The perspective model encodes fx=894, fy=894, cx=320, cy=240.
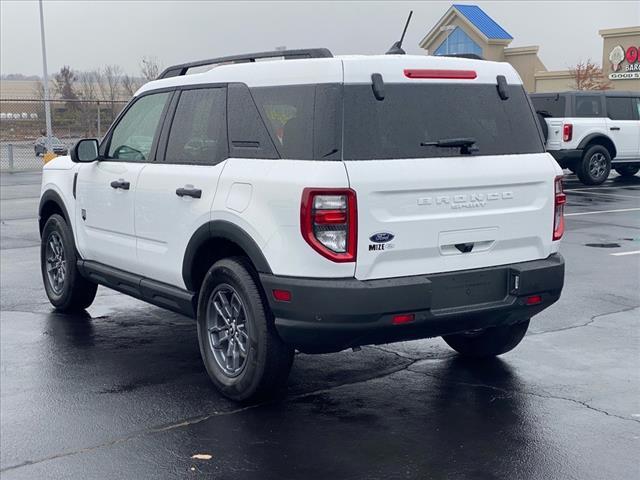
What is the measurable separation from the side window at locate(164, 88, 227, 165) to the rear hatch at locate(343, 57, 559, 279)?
111 centimetres

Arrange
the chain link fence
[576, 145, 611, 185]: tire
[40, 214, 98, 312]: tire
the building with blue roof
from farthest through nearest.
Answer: the building with blue roof → the chain link fence → [576, 145, 611, 185]: tire → [40, 214, 98, 312]: tire

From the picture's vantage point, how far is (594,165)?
2073cm

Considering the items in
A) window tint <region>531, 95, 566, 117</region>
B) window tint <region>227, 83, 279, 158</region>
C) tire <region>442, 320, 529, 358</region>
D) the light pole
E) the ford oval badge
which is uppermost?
the light pole

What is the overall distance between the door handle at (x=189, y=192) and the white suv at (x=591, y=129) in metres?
15.5

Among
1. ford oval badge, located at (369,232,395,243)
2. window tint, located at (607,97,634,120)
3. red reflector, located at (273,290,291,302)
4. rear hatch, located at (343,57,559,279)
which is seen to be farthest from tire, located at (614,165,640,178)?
red reflector, located at (273,290,291,302)

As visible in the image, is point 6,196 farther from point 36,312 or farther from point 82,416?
point 82,416

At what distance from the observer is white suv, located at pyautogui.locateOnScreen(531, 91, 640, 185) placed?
20109mm

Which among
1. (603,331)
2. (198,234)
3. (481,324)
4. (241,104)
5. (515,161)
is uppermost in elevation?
(241,104)

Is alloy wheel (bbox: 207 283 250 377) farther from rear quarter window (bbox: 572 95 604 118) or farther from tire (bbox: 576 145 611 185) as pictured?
rear quarter window (bbox: 572 95 604 118)

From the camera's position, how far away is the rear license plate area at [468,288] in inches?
197

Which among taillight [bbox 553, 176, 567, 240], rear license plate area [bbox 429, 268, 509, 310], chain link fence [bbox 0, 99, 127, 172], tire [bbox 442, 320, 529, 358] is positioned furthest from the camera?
chain link fence [bbox 0, 99, 127, 172]

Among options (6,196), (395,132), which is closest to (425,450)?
(395,132)

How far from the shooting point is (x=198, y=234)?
562cm

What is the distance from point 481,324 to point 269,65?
6.62ft
